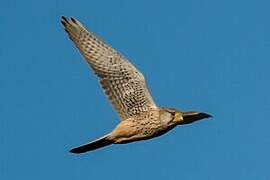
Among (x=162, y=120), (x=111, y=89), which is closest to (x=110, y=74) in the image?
(x=111, y=89)

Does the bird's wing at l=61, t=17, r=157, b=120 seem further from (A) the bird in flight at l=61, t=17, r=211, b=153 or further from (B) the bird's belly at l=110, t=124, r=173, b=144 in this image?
(B) the bird's belly at l=110, t=124, r=173, b=144

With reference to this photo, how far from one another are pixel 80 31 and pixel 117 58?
755mm

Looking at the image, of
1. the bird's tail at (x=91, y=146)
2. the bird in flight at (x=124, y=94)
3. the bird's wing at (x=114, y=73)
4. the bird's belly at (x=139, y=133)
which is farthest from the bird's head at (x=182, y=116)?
the bird's tail at (x=91, y=146)

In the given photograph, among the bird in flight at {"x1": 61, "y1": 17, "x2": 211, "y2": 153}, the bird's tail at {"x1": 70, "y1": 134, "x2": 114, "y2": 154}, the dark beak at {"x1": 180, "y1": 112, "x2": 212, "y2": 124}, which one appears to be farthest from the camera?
the dark beak at {"x1": 180, "y1": 112, "x2": 212, "y2": 124}

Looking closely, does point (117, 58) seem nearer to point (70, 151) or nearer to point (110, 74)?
point (110, 74)

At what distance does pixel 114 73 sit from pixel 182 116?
4.49 feet

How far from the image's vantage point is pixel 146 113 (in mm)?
13789

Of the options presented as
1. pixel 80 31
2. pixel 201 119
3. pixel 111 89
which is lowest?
pixel 201 119

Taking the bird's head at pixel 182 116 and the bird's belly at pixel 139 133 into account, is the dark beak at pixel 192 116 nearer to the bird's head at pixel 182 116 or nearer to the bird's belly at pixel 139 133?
the bird's head at pixel 182 116

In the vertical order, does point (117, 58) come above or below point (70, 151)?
above

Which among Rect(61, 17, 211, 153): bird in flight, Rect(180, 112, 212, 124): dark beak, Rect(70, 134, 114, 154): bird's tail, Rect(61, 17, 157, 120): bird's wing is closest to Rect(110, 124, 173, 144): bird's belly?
Rect(61, 17, 211, 153): bird in flight

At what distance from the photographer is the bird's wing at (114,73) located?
46.0 feet

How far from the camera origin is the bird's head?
44.4 ft

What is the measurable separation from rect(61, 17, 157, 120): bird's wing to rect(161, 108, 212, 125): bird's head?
0.40 m
